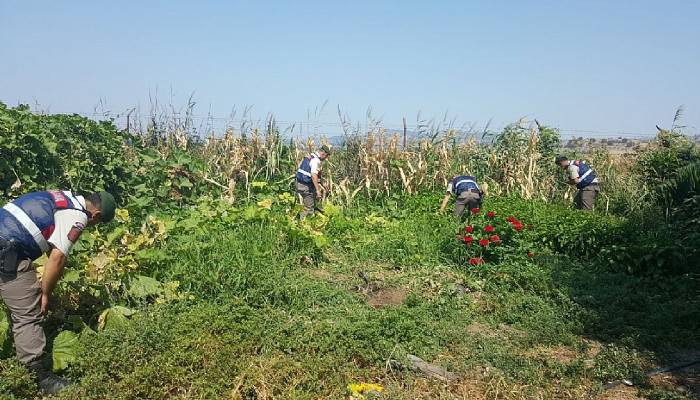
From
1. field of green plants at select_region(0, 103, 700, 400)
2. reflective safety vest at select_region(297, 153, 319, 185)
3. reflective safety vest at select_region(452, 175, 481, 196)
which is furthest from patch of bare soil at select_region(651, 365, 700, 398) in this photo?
reflective safety vest at select_region(297, 153, 319, 185)

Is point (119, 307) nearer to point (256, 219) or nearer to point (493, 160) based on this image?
point (256, 219)

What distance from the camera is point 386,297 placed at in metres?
6.61

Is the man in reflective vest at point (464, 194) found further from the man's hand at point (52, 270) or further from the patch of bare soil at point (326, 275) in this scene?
the man's hand at point (52, 270)

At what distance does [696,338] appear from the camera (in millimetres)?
5504

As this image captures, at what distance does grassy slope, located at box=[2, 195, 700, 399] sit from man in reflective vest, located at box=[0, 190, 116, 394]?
0.20 meters

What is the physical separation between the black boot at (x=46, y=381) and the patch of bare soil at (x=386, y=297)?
3239mm

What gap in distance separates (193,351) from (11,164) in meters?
5.72

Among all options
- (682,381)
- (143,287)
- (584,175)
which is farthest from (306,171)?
(682,381)

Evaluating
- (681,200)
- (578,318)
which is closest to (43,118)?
(578,318)

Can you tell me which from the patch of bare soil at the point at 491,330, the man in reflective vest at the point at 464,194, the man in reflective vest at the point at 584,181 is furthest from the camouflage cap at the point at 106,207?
the man in reflective vest at the point at 584,181

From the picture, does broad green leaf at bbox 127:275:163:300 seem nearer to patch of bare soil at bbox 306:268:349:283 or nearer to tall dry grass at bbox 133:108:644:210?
patch of bare soil at bbox 306:268:349:283

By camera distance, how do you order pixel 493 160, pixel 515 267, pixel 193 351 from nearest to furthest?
pixel 193 351, pixel 515 267, pixel 493 160

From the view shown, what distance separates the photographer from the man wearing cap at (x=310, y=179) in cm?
1097

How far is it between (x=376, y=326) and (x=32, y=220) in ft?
10.4
